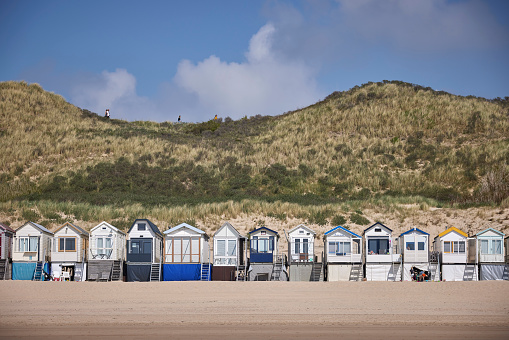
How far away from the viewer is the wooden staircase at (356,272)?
140ft

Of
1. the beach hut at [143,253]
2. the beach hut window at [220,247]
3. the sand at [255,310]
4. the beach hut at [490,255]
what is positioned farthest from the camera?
the beach hut window at [220,247]

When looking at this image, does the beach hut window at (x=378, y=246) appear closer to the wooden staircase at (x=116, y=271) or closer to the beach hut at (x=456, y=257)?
the beach hut at (x=456, y=257)

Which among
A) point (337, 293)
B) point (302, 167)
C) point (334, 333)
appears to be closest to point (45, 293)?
point (337, 293)

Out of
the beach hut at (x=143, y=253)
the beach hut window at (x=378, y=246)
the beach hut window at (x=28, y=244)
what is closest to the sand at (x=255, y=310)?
the beach hut at (x=143, y=253)

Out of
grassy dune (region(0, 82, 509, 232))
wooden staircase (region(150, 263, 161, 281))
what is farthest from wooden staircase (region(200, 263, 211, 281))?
grassy dune (region(0, 82, 509, 232))

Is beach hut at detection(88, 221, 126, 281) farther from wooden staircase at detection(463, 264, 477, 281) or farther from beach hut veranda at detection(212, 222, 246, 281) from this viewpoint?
wooden staircase at detection(463, 264, 477, 281)

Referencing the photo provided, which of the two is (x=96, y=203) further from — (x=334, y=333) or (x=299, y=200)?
(x=334, y=333)

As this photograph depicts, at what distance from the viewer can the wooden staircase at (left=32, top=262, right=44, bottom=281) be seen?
140 ft

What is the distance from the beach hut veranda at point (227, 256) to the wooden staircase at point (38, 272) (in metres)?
10.7

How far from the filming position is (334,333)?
24.7 metres

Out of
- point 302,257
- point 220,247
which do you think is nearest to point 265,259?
point 302,257

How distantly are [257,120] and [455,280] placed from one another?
6691cm

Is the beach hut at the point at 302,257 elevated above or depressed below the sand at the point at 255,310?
above

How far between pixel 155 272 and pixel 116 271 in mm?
2616
